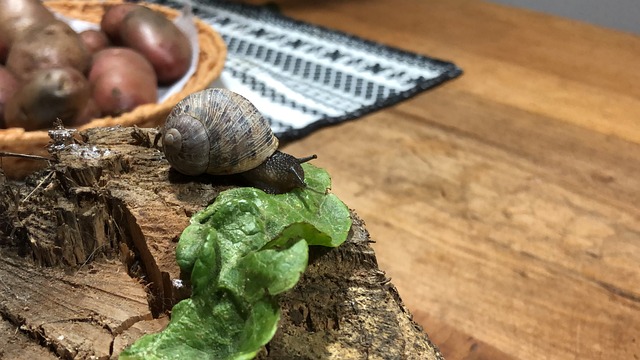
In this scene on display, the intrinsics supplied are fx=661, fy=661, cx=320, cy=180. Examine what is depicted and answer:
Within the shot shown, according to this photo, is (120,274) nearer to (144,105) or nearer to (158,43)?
(144,105)

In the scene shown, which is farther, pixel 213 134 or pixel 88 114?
pixel 88 114

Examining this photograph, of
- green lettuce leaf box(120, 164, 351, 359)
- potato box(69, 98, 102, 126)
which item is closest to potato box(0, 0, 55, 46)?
potato box(69, 98, 102, 126)

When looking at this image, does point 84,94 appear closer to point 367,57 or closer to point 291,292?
point 291,292

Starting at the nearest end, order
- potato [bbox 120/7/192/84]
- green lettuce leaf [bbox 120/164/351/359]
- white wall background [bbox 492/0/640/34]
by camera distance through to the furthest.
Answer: green lettuce leaf [bbox 120/164/351/359] → potato [bbox 120/7/192/84] → white wall background [bbox 492/0/640/34]

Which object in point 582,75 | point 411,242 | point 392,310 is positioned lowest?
point 411,242

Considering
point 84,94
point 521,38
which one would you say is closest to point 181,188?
point 84,94

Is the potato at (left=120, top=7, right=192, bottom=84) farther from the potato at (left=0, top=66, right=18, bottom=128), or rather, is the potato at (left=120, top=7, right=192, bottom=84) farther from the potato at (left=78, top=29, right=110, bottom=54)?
the potato at (left=0, top=66, right=18, bottom=128)

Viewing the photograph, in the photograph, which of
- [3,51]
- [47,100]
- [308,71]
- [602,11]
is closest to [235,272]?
[47,100]
